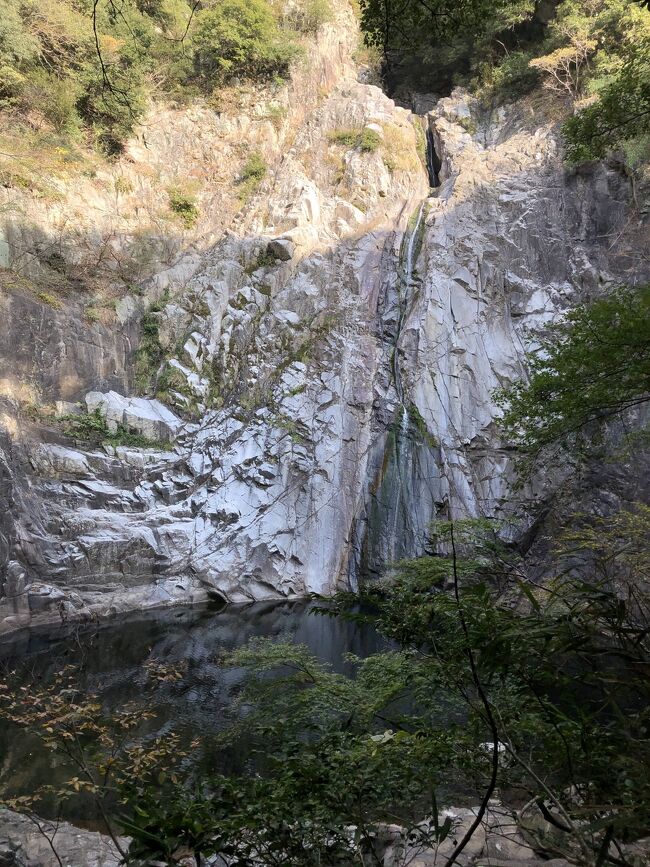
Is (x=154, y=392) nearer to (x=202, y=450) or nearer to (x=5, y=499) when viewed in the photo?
(x=202, y=450)

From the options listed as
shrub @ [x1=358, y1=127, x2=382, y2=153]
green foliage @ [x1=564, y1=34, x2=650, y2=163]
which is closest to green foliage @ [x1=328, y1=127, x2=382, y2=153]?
shrub @ [x1=358, y1=127, x2=382, y2=153]

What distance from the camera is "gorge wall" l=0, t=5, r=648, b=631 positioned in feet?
47.6

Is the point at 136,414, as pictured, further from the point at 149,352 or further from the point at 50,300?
the point at 50,300

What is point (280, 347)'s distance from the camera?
18.5 m

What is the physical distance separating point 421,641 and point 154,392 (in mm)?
16118

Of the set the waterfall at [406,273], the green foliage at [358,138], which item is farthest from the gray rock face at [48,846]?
the green foliage at [358,138]

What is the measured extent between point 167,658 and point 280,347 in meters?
11.0

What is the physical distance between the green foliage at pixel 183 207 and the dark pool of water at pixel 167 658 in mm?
14731

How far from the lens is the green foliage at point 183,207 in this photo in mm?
20656

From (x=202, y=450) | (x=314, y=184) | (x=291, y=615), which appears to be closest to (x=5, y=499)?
(x=202, y=450)

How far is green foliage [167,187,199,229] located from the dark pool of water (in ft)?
48.3

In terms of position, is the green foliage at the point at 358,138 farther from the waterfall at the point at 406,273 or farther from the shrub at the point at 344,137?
the waterfall at the point at 406,273

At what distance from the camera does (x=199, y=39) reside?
71.7ft

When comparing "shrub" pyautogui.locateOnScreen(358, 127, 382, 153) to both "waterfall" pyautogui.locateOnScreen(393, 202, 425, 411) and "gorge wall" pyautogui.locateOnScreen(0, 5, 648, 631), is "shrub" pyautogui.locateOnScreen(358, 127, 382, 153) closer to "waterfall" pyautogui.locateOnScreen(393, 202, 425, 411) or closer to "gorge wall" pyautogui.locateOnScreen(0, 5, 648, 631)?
"gorge wall" pyautogui.locateOnScreen(0, 5, 648, 631)
